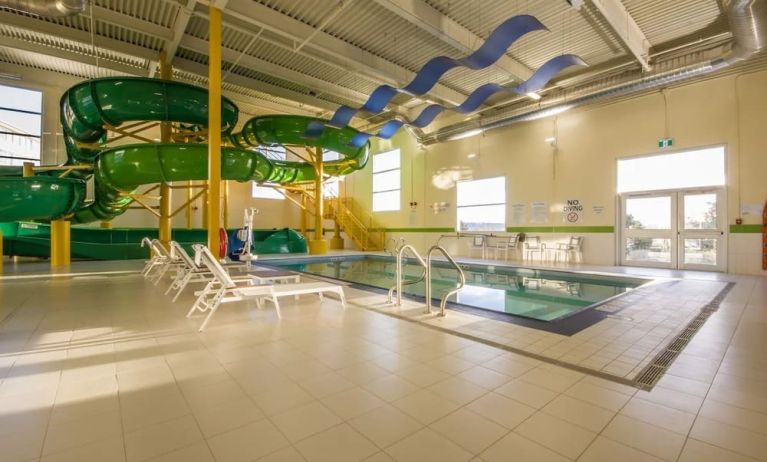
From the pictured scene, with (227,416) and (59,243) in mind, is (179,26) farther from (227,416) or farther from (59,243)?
(227,416)

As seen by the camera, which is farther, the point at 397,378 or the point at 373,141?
the point at 373,141

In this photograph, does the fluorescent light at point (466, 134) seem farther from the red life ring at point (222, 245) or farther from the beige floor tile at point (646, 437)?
the beige floor tile at point (646, 437)

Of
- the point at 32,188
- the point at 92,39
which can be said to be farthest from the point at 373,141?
the point at 32,188

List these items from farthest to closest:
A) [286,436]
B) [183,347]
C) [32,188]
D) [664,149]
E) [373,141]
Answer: [373,141], [664,149], [32,188], [183,347], [286,436]

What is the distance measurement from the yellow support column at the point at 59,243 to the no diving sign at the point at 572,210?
12.6m

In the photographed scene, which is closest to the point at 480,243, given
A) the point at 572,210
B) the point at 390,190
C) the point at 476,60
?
the point at 572,210

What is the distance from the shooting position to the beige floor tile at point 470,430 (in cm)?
149

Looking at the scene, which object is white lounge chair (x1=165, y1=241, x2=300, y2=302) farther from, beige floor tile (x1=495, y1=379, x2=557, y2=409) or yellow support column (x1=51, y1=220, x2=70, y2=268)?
yellow support column (x1=51, y1=220, x2=70, y2=268)

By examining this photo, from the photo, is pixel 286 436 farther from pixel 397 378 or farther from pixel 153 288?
pixel 153 288

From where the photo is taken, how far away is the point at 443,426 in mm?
1627

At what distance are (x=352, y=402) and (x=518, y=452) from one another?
848 millimetres

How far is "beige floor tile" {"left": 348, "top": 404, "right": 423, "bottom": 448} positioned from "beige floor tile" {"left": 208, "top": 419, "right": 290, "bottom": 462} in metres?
0.36

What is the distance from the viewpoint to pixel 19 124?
10891 mm

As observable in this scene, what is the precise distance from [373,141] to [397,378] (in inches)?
542
